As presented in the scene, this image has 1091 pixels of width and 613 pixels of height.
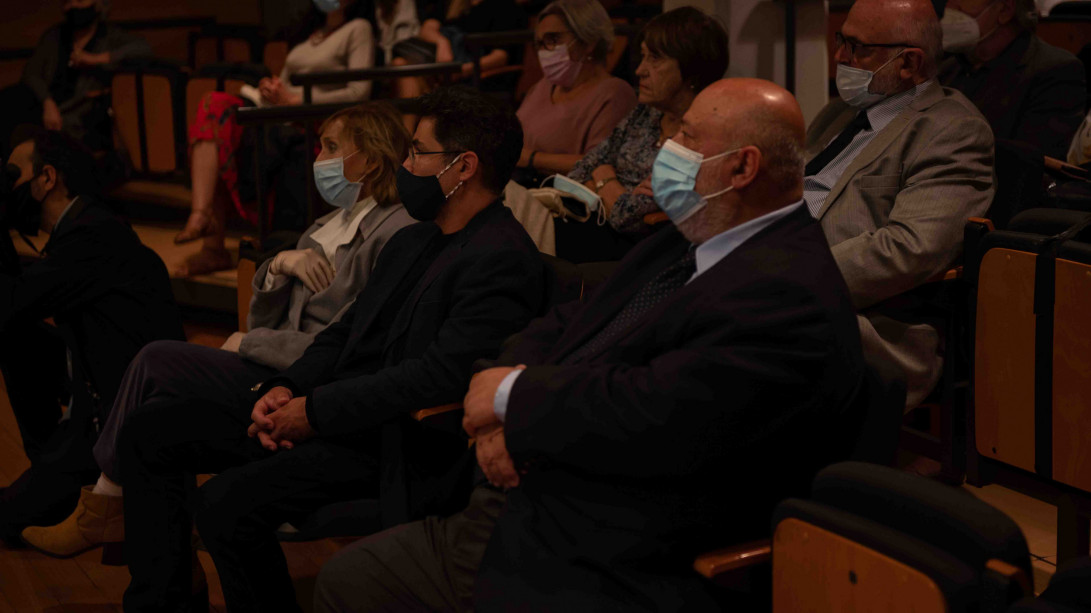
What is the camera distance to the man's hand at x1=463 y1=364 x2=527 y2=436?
66.8 inches

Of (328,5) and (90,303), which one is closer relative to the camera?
(90,303)

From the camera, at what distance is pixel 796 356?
1.44 meters

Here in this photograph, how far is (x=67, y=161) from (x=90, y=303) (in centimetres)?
45

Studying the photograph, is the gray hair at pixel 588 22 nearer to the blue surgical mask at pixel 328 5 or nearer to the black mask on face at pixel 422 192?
the blue surgical mask at pixel 328 5

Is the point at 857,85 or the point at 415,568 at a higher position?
the point at 857,85

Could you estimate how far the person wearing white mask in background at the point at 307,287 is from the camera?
2.57m

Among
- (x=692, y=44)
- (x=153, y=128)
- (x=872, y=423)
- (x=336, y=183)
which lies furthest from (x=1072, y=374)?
(x=153, y=128)

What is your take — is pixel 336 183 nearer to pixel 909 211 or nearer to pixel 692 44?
pixel 692 44

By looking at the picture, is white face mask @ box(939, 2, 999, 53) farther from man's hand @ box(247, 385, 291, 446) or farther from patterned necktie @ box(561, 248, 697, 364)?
man's hand @ box(247, 385, 291, 446)

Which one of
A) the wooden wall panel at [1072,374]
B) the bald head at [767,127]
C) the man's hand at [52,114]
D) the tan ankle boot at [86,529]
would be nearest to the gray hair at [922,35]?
the wooden wall panel at [1072,374]

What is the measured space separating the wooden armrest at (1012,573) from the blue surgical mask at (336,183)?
1885 mm

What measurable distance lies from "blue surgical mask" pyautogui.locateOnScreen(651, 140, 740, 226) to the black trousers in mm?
822

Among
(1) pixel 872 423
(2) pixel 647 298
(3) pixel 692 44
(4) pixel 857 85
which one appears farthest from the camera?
(3) pixel 692 44

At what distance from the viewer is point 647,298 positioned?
70.0 inches
